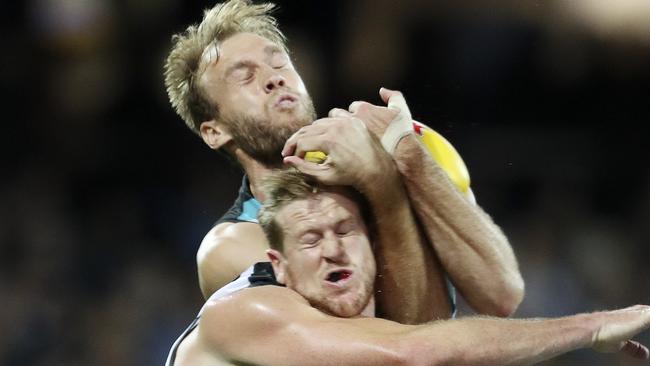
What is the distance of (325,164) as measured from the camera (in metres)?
3.27

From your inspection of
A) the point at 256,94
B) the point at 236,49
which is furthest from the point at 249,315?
the point at 236,49

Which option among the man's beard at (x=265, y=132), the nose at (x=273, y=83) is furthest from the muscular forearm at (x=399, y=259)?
the nose at (x=273, y=83)

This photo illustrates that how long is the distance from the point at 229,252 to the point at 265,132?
437mm

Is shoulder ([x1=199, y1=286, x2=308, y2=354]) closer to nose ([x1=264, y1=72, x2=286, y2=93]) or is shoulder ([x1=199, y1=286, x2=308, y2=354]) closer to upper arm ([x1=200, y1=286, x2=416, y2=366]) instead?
upper arm ([x1=200, y1=286, x2=416, y2=366])

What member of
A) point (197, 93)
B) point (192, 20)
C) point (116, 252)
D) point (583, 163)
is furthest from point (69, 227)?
point (197, 93)

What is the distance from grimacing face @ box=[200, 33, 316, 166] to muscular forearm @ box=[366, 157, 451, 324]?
597mm

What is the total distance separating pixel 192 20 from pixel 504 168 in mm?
2672

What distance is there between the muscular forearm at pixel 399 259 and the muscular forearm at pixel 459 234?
47mm

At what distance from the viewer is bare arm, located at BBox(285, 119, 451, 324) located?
10.8 feet

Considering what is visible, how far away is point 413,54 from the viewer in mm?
8625

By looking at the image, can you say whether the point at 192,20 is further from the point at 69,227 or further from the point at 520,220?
the point at 520,220

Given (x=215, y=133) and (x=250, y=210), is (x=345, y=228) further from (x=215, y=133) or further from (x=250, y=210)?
(x=215, y=133)

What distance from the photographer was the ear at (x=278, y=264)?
3.28 metres

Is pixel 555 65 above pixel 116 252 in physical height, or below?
above
